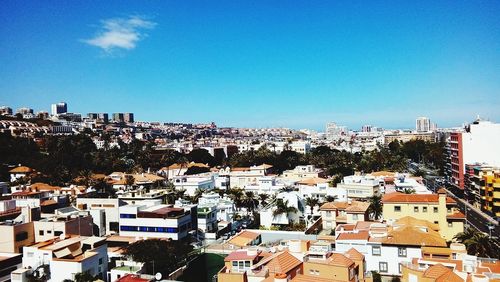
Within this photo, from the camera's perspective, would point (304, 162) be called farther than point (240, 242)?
Yes

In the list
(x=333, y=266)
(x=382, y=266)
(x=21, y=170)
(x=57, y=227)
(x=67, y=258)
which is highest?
Result: (x=21, y=170)

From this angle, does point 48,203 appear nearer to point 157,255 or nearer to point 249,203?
point 157,255

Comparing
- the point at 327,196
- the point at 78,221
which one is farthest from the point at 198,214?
the point at 327,196

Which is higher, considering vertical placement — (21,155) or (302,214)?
(21,155)

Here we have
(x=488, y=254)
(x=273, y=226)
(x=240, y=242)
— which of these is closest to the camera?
(x=488, y=254)

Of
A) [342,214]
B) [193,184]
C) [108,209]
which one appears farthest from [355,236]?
[193,184]

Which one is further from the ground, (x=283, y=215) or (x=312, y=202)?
(x=312, y=202)

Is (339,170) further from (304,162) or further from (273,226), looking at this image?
(273,226)
